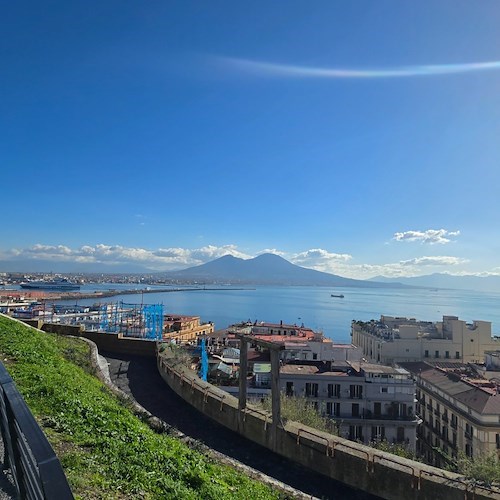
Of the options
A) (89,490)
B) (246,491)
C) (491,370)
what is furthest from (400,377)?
(89,490)

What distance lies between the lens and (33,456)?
Answer: 1457 millimetres

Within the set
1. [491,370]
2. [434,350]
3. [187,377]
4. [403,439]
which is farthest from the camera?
[434,350]

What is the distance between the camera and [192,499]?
3.87m

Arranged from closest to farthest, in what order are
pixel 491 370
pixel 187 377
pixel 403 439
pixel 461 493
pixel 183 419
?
pixel 461 493
pixel 183 419
pixel 187 377
pixel 403 439
pixel 491 370

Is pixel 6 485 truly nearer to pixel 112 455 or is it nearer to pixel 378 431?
pixel 112 455

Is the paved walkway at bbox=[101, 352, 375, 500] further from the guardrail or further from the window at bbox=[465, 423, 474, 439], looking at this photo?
the window at bbox=[465, 423, 474, 439]

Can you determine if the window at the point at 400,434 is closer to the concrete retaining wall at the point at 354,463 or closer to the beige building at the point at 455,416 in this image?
the beige building at the point at 455,416

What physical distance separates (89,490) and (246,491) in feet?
6.57

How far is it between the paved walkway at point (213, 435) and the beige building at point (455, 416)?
16.5 meters

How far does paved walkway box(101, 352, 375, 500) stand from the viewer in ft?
20.0

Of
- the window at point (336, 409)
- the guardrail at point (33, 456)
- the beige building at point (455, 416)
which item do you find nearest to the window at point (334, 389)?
the window at point (336, 409)

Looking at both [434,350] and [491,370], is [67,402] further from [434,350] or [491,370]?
[434,350]

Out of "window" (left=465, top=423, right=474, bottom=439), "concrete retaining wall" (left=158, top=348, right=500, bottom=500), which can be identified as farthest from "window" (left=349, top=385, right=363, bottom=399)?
"concrete retaining wall" (left=158, top=348, right=500, bottom=500)

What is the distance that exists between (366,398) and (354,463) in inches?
837
